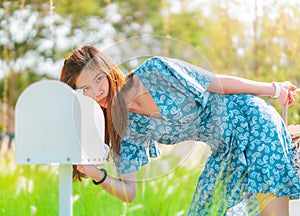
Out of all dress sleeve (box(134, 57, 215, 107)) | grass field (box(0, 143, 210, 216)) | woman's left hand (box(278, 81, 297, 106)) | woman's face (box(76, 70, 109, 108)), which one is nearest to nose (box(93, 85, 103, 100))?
woman's face (box(76, 70, 109, 108))

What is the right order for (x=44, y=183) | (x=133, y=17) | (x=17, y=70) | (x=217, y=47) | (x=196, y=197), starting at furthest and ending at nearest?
(x=133, y=17), (x=17, y=70), (x=217, y=47), (x=44, y=183), (x=196, y=197)

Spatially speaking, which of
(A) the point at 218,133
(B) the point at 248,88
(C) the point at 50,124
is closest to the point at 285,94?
(B) the point at 248,88

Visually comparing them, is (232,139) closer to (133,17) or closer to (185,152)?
(185,152)

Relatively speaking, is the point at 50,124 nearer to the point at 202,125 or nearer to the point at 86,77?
the point at 86,77

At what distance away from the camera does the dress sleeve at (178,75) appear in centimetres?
190

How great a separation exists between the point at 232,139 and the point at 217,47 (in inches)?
165

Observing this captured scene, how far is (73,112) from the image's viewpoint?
146cm

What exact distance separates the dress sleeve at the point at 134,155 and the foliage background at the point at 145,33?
451 millimetres

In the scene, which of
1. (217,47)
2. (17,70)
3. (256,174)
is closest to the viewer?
(256,174)

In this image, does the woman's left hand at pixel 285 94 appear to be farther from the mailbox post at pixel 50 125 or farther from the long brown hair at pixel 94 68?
the mailbox post at pixel 50 125

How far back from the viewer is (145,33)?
Result: 9.31 m

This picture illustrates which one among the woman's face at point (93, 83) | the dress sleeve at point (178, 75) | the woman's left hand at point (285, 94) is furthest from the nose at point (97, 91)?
the woman's left hand at point (285, 94)

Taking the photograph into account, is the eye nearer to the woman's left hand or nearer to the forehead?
the forehead

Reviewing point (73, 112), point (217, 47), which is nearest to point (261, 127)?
point (73, 112)
